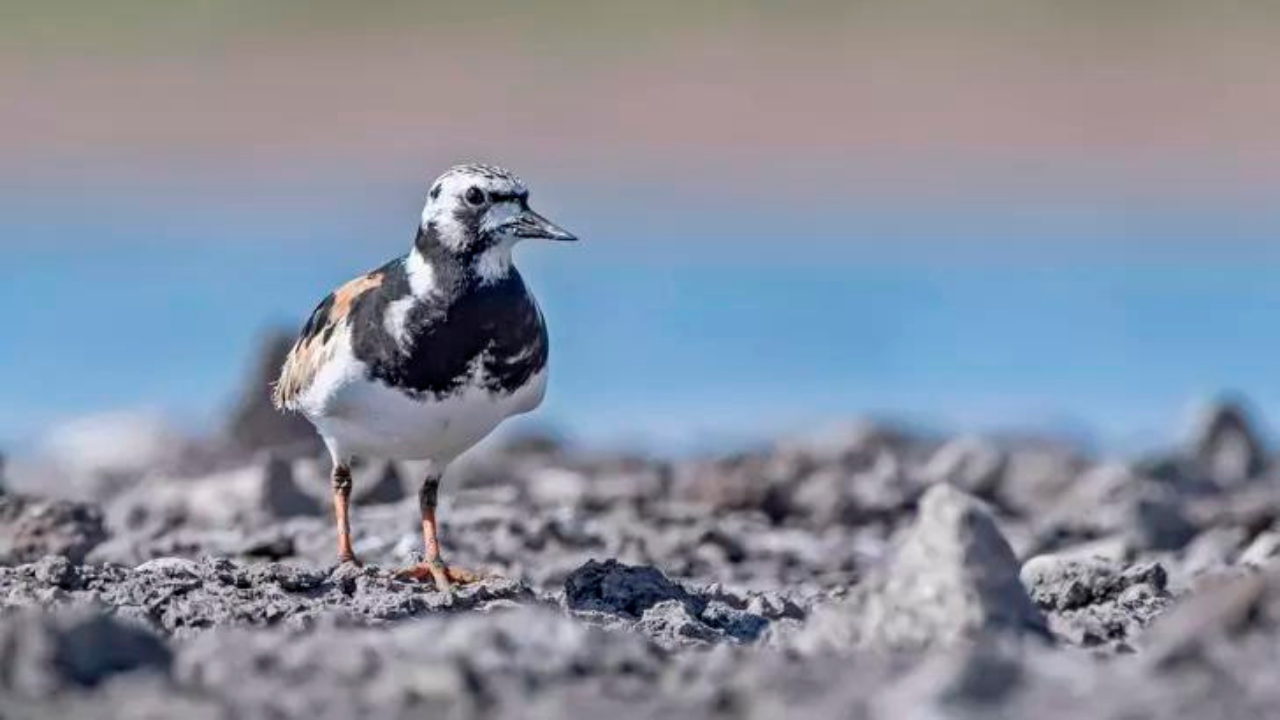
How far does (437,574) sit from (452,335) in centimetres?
75

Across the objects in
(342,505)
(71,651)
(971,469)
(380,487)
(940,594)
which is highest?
(380,487)

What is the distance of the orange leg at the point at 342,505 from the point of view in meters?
8.55

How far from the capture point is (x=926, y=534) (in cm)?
566

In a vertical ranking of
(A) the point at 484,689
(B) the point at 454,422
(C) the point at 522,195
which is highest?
(C) the point at 522,195

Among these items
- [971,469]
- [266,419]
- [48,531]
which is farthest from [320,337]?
[266,419]

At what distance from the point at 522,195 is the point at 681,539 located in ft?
7.61

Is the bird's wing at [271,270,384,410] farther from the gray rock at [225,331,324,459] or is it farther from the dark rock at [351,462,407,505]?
the gray rock at [225,331,324,459]

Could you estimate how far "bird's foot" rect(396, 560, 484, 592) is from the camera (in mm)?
8078

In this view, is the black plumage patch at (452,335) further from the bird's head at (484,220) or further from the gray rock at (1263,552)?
the gray rock at (1263,552)

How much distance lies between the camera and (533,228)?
822 centimetres

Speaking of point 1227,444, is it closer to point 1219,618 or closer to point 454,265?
point 454,265

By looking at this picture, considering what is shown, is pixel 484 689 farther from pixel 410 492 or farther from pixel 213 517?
pixel 410 492

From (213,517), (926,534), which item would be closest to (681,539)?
(213,517)

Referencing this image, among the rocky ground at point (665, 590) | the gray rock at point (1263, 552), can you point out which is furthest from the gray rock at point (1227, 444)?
the gray rock at point (1263, 552)
